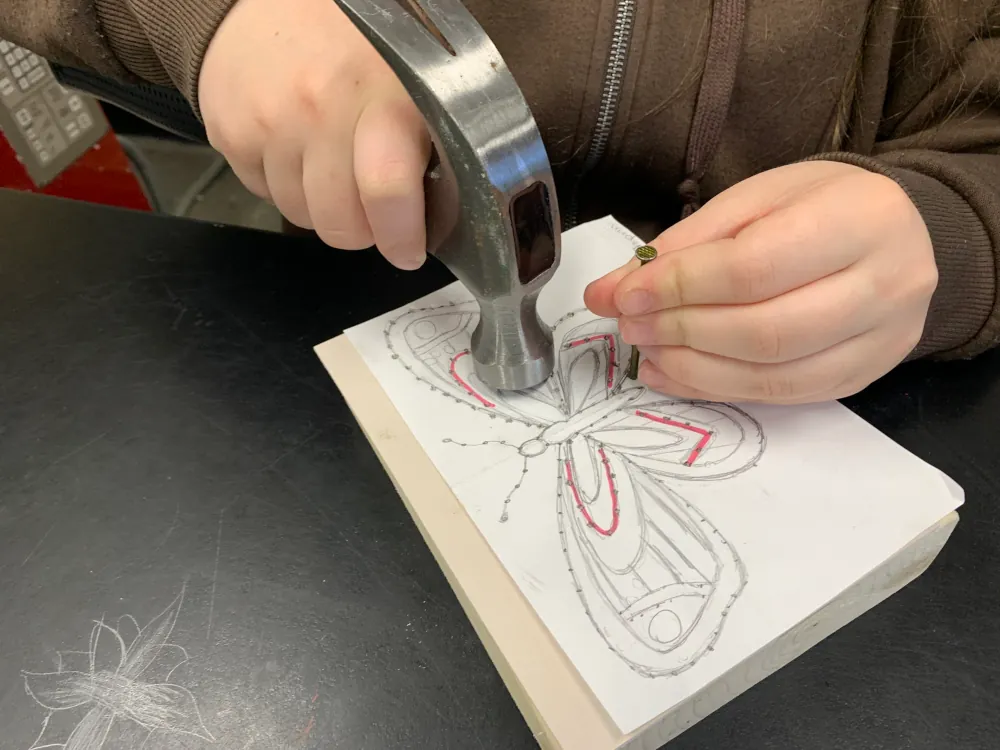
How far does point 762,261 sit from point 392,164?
196 millimetres

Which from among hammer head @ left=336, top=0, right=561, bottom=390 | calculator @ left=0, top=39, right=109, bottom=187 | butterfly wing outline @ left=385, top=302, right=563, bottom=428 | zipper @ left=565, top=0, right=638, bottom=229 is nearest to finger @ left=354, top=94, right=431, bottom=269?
hammer head @ left=336, top=0, right=561, bottom=390

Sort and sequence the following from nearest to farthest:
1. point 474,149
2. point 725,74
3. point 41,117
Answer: point 474,149 < point 725,74 < point 41,117

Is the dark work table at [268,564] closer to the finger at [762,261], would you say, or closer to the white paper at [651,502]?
the white paper at [651,502]

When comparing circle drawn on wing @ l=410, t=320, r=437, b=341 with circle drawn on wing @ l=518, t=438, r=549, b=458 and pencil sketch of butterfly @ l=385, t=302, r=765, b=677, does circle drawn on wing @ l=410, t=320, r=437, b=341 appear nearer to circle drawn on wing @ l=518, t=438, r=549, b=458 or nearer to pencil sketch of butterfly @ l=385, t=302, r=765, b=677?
pencil sketch of butterfly @ l=385, t=302, r=765, b=677

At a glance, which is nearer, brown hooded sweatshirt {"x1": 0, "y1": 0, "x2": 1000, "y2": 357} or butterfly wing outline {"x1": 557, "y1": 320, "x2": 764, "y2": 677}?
butterfly wing outline {"x1": 557, "y1": 320, "x2": 764, "y2": 677}

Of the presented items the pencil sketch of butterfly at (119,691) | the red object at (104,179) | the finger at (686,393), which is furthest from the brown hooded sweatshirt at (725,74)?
the red object at (104,179)

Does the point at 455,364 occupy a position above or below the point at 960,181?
below

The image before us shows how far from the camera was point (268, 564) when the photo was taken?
0.41 meters

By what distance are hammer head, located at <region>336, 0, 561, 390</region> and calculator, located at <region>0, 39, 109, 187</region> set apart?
801mm

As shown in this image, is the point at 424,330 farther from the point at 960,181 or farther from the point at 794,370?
the point at 960,181

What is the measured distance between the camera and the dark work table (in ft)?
1.15

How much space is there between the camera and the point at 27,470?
47 cm

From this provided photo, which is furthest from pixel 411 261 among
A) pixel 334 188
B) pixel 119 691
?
pixel 119 691

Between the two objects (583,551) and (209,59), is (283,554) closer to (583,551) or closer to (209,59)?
(583,551)
